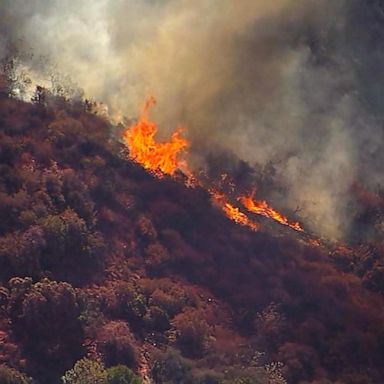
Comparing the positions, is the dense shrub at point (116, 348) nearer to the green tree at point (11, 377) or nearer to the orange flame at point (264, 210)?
the green tree at point (11, 377)

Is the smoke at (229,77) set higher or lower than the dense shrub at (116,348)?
higher

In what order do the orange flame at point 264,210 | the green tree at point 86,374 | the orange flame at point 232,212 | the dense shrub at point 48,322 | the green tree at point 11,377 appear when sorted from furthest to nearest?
1. the orange flame at point 264,210
2. the orange flame at point 232,212
3. the dense shrub at point 48,322
4. the green tree at point 86,374
5. the green tree at point 11,377

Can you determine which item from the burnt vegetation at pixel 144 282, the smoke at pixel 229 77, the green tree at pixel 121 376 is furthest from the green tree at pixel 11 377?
the smoke at pixel 229 77

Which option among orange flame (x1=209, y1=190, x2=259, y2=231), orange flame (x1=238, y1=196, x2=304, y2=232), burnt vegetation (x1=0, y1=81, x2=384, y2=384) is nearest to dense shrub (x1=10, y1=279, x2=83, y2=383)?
burnt vegetation (x1=0, y1=81, x2=384, y2=384)

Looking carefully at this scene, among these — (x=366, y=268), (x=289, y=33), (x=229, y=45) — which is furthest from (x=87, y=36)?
(x=366, y=268)

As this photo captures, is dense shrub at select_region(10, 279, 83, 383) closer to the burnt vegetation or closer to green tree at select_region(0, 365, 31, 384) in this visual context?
the burnt vegetation

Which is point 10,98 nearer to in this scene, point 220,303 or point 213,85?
point 213,85
